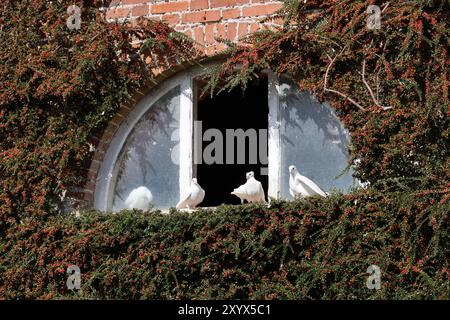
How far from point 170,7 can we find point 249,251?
191 centimetres

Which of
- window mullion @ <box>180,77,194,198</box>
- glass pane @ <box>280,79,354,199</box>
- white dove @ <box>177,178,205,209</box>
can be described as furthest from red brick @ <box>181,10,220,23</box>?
white dove @ <box>177,178,205,209</box>

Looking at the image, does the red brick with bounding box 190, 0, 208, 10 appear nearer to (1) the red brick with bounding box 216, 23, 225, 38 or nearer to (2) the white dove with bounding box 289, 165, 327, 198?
(1) the red brick with bounding box 216, 23, 225, 38

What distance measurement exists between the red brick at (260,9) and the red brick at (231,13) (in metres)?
0.04

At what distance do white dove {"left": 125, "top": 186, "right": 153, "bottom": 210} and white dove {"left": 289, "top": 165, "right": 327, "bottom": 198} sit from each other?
1.13 meters

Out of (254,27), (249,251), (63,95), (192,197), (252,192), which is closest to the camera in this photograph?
(249,251)

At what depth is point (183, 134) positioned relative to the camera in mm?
6695

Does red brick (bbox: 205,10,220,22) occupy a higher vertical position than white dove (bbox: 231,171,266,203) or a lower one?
higher

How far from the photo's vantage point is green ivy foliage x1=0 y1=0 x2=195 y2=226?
263 inches

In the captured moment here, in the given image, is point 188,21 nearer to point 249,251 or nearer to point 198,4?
point 198,4

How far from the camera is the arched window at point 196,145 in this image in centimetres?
636

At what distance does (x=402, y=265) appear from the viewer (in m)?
5.81

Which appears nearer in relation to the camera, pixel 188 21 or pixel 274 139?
pixel 274 139

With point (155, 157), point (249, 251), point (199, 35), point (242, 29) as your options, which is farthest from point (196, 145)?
point (249, 251)

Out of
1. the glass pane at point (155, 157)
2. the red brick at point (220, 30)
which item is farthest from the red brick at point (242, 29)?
the glass pane at point (155, 157)
